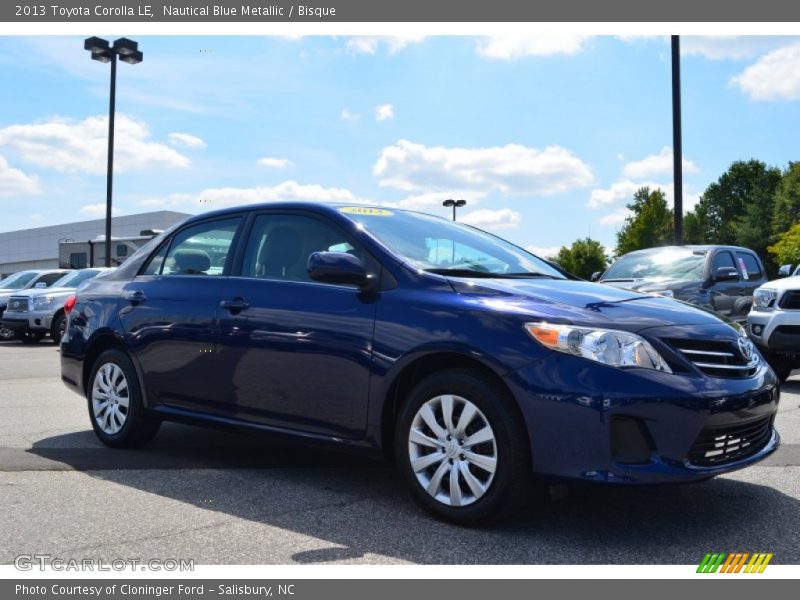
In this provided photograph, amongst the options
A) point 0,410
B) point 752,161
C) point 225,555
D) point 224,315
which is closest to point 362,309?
point 224,315

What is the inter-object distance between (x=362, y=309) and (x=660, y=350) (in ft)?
4.88

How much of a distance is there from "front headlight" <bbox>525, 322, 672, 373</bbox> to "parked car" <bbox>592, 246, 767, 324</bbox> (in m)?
6.50

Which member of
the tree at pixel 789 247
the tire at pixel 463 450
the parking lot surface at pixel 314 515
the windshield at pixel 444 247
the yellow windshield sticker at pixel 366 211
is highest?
the tree at pixel 789 247

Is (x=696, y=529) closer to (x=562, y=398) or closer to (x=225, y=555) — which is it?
(x=562, y=398)

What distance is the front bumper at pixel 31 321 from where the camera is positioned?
1792 cm

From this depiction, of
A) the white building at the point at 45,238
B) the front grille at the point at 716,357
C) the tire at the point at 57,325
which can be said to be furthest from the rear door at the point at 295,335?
the white building at the point at 45,238

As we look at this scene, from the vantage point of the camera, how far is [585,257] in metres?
104

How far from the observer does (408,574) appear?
3.32 metres

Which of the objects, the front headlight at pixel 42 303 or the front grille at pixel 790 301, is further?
Answer: the front headlight at pixel 42 303

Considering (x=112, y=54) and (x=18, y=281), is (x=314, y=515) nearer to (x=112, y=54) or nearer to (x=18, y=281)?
(x=18, y=281)

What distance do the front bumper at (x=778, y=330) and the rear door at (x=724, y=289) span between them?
0.97 meters

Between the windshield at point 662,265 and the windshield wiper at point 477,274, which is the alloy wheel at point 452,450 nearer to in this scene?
the windshield wiper at point 477,274

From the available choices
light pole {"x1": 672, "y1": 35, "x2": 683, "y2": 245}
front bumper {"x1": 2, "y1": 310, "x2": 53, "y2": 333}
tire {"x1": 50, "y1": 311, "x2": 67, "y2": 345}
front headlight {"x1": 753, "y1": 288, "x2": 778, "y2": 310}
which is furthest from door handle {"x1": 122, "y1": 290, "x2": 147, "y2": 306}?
front bumper {"x1": 2, "y1": 310, "x2": 53, "y2": 333}

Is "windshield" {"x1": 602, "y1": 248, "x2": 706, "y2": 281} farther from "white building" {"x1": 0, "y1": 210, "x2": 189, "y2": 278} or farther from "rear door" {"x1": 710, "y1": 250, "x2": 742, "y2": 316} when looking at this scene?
"white building" {"x1": 0, "y1": 210, "x2": 189, "y2": 278}
